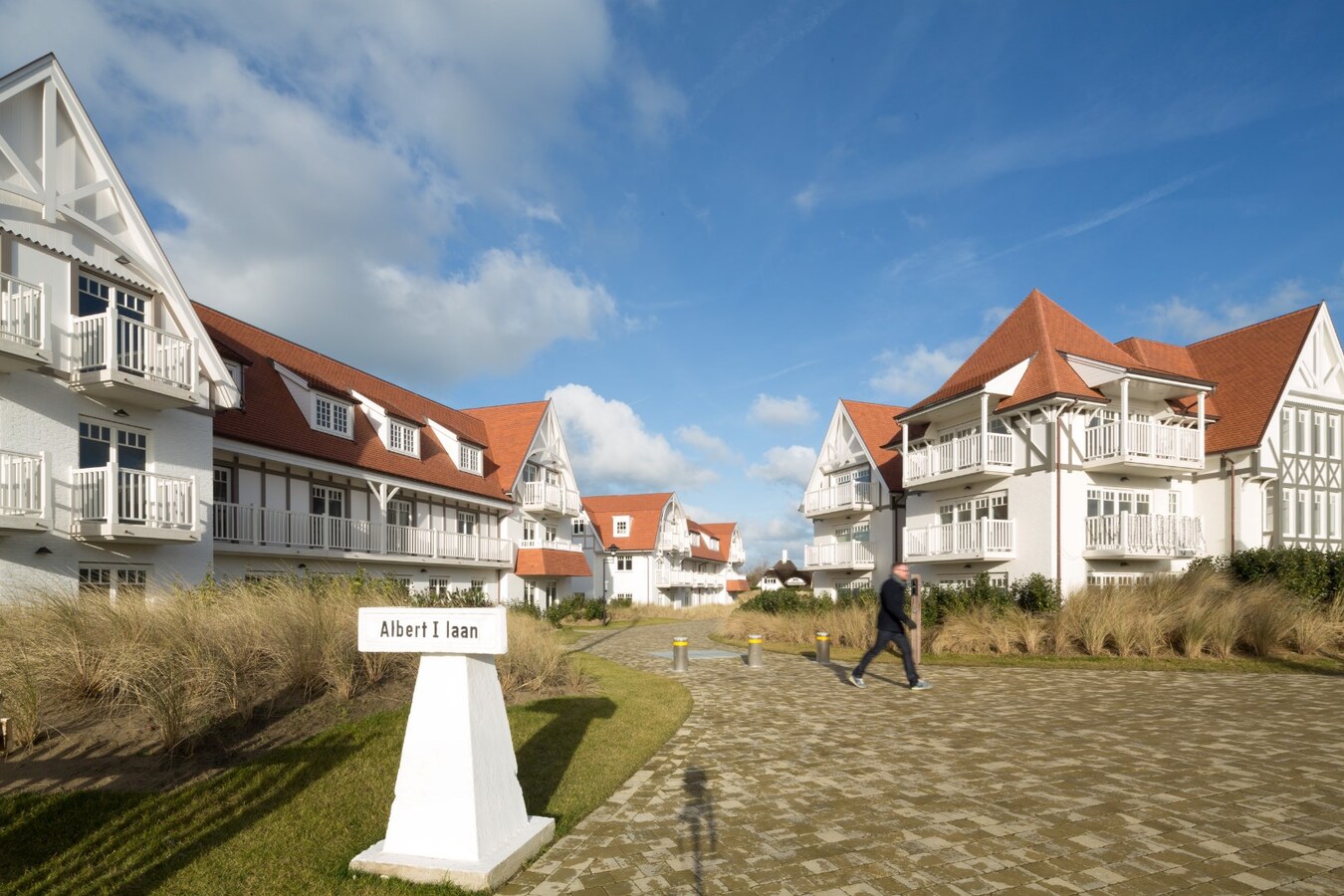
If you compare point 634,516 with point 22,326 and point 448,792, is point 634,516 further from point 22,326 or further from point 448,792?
point 448,792

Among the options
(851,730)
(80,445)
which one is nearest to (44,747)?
(851,730)

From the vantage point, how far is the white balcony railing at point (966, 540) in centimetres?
2509

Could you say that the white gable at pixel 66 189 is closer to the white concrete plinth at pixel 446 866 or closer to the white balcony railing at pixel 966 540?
the white concrete plinth at pixel 446 866

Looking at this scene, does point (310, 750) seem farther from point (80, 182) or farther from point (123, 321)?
point (80, 182)

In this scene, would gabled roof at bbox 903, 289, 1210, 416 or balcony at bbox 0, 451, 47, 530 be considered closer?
balcony at bbox 0, 451, 47, 530

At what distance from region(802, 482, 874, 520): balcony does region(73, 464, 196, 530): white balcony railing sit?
85.0 feet

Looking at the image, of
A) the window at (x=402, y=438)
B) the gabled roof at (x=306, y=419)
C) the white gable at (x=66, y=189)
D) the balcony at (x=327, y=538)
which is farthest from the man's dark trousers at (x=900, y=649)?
the window at (x=402, y=438)

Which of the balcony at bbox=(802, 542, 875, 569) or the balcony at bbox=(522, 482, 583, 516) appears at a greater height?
the balcony at bbox=(522, 482, 583, 516)

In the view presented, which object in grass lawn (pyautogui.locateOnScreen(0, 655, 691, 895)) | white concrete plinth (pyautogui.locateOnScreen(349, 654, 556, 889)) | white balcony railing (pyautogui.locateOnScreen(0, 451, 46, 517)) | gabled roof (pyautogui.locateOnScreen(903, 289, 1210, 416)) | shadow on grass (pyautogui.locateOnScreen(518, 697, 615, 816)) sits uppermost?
gabled roof (pyautogui.locateOnScreen(903, 289, 1210, 416))

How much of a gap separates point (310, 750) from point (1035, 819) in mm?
6473

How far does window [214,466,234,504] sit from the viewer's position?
2045cm

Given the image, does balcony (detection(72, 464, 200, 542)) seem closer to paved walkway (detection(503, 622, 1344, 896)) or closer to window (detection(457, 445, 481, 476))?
paved walkway (detection(503, 622, 1344, 896))

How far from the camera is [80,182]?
1478 centimetres

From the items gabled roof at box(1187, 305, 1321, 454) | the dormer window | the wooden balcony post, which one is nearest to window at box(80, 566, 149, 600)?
the dormer window
